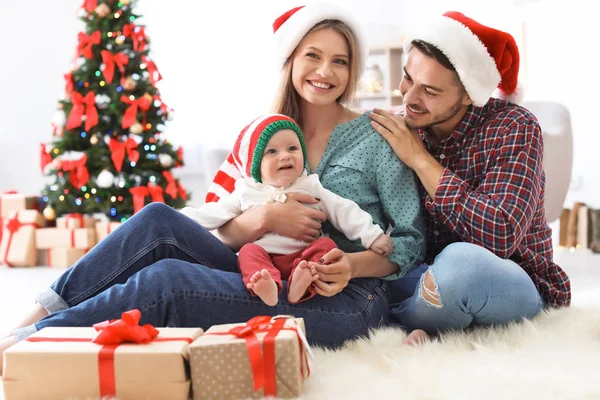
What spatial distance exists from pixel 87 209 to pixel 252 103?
2.00 metres

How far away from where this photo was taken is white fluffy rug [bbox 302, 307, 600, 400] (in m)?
1.30

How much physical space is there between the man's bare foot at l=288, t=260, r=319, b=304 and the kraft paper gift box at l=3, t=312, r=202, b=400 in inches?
13.6

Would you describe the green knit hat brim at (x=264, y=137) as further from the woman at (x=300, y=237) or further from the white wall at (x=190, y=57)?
the white wall at (x=190, y=57)

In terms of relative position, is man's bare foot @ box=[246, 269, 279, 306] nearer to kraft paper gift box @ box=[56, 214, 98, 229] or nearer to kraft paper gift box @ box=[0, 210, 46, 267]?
kraft paper gift box @ box=[56, 214, 98, 229]

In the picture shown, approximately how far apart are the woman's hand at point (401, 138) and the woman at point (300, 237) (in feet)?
0.09

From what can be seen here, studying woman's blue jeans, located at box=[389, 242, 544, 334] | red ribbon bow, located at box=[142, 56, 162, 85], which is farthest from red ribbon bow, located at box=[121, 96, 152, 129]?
woman's blue jeans, located at box=[389, 242, 544, 334]

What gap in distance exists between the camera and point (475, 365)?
1.46 meters

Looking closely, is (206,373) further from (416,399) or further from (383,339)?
(383,339)

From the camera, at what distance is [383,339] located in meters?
1.64

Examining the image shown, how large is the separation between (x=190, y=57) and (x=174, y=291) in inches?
175

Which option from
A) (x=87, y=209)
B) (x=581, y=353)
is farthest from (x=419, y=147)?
(x=87, y=209)

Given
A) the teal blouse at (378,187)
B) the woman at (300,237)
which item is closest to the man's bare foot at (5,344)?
the woman at (300,237)

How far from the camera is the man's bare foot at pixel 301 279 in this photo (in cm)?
157

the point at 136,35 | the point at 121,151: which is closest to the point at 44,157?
the point at 121,151
